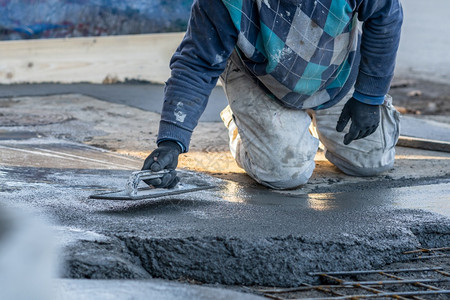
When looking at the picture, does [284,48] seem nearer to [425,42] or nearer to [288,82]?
[288,82]

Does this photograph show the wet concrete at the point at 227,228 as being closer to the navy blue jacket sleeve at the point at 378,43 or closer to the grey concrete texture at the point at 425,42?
the navy blue jacket sleeve at the point at 378,43

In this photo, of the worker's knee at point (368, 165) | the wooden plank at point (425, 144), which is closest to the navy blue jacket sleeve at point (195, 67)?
the worker's knee at point (368, 165)

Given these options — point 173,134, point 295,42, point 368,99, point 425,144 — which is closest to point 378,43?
point 368,99

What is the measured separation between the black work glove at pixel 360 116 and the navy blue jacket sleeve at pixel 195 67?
2.24 feet

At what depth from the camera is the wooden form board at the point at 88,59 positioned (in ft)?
20.1

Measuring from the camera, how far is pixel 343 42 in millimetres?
3064

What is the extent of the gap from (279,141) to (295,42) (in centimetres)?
56

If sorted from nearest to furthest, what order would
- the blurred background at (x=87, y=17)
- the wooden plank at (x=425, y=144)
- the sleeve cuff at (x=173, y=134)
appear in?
the sleeve cuff at (x=173, y=134) < the wooden plank at (x=425, y=144) < the blurred background at (x=87, y=17)

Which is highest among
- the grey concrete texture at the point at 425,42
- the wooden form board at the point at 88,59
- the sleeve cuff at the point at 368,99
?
the sleeve cuff at the point at 368,99

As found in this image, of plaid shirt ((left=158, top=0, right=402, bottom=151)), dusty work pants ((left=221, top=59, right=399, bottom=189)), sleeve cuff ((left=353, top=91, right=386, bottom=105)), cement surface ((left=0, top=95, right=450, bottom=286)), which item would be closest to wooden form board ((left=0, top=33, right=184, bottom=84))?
cement surface ((left=0, top=95, right=450, bottom=286))

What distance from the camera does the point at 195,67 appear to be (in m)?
2.76

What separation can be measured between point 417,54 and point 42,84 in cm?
605

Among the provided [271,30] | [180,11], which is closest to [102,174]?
[271,30]

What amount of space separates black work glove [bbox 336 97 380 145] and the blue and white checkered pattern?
17cm
